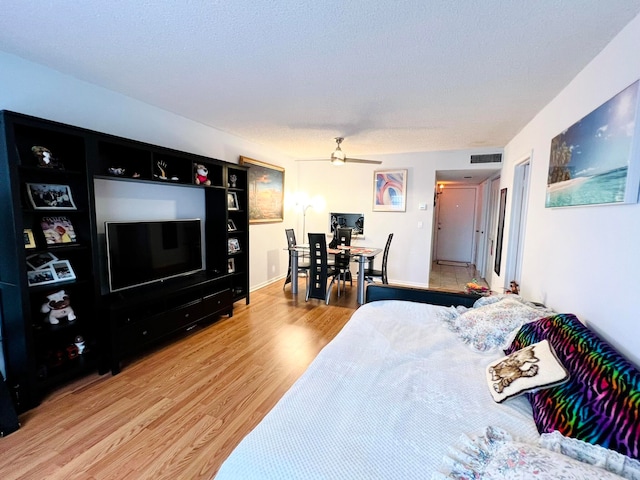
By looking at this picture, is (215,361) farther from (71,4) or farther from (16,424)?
(71,4)

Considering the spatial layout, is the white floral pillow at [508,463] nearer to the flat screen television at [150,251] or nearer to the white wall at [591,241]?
the white wall at [591,241]

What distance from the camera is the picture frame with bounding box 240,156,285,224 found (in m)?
4.54

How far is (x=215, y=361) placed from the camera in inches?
102

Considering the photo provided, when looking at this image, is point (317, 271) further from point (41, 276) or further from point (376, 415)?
point (376, 415)

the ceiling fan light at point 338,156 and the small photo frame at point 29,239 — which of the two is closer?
the small photo frame at point 29,239

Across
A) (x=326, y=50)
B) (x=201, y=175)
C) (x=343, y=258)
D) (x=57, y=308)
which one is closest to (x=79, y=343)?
(x=57, y=308)

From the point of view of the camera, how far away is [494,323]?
1857 millimetres

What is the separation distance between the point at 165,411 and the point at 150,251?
1525mm

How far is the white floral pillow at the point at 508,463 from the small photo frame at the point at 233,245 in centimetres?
338

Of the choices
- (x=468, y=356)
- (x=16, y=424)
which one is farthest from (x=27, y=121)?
(x=468, y=356)

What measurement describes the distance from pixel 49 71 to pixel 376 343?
3.13 m

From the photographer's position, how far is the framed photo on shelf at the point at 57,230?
211 cm

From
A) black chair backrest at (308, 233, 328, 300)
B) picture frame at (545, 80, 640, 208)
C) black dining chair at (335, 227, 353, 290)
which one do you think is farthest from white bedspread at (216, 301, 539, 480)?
black dining chair at (335, 227, 353, 290)

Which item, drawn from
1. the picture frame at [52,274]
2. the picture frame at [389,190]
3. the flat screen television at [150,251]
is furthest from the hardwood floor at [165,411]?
the picture frame at [389,190]
